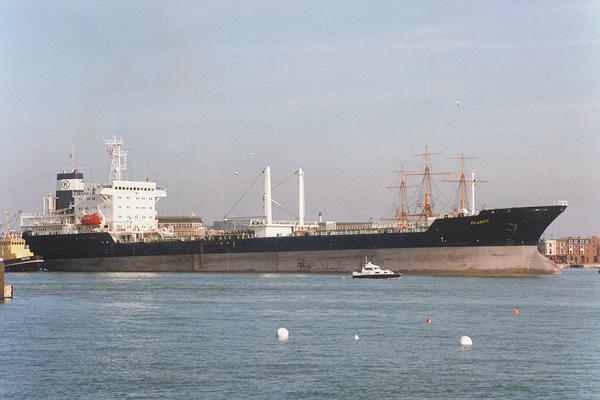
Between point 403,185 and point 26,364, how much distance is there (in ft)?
234

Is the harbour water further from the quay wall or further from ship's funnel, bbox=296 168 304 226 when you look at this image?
ship's funnel, bbox=296 168 304 226

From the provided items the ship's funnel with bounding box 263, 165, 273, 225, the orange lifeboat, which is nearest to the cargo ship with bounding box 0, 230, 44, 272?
the orange lifeboat

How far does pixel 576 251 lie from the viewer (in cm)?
19438

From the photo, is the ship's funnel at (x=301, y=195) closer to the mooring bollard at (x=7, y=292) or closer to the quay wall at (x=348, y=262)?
the quay wall at (x=348, y=262)

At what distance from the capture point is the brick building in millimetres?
192875

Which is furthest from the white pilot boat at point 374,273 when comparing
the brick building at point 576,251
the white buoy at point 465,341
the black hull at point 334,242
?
the brick building at point 576,251

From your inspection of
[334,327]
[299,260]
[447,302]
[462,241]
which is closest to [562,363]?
[334,327]

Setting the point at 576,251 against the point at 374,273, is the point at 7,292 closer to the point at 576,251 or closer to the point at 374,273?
the point at 374,273

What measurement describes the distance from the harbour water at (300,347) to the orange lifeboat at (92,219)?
134 ft

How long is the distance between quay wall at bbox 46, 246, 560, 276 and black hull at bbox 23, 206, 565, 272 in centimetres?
21

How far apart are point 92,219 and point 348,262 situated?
1098 inches

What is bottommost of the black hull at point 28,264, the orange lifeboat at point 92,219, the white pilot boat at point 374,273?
the white pilot boat at point 374,273

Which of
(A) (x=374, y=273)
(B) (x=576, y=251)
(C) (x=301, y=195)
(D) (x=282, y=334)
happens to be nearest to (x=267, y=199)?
(C) (x=301, y=195)

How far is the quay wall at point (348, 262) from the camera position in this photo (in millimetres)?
67812
